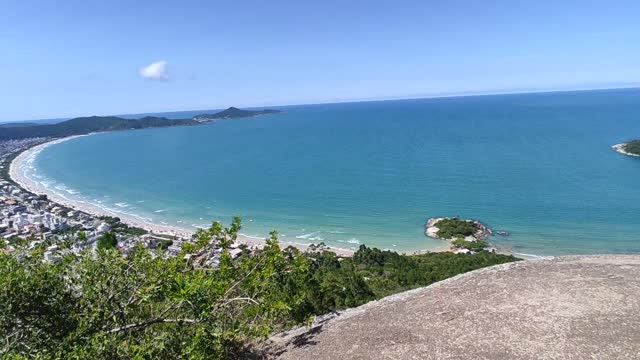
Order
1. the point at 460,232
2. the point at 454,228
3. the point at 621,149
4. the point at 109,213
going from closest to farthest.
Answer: the point at 460,232
the point at 454,228
the point at 109,213
the point at 621,149

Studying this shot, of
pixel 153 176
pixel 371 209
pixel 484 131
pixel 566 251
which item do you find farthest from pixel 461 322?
pixel 484 131

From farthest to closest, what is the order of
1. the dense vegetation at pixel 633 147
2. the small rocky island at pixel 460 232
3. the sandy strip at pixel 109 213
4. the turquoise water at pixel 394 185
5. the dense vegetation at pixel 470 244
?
the dense vegetation at pixel 633 147, the turquoise water at pixel 394 185, the sandy strip at pixel 109 213, the small rocky island at pixel 460 232, the dense vegetation at pixel 470 244

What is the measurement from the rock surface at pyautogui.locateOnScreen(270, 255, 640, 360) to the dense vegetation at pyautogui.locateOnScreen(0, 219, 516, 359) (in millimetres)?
1696

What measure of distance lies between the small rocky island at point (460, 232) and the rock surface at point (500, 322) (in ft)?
91.0

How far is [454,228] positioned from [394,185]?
22.1m

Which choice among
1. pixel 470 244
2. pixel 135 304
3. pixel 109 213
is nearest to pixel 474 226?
pixel 470 244

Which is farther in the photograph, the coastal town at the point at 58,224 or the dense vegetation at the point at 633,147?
the dense vegetation at the point at 633,147

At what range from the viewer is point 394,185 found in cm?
6506

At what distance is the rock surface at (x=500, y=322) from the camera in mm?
8609

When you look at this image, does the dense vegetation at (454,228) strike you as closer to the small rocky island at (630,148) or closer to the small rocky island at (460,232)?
the small rocky island at (460,232)

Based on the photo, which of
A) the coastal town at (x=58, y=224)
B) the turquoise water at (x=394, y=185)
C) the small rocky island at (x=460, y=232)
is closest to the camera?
the small rocky island at (x=460, y=232)

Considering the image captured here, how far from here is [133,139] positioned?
170 meters

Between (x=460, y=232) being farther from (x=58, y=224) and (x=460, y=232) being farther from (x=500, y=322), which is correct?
(x=58, y=224)

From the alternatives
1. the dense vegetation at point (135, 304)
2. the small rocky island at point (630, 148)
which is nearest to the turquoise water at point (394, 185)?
the small rocky island at point (630, 148)
